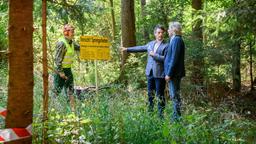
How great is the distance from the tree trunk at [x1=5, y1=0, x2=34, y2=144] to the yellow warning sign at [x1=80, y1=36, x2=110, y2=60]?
12.1ft

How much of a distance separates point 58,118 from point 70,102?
1.74 metres

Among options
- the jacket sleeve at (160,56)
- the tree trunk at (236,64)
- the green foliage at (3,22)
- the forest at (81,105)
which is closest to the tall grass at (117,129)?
the forest at (81,105)

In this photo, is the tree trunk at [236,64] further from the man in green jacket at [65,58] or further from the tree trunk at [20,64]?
the tree trunk at [20,64]

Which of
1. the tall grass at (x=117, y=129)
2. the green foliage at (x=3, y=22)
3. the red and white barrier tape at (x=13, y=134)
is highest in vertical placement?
the green foliage at (x=3, y=22)

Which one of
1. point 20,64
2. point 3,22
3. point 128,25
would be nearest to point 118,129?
point 20,64

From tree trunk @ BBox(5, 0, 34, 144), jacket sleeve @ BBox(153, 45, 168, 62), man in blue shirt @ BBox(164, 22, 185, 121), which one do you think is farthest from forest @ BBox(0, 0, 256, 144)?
jacket sleeve @ BBox(153, 45, 168, 62)

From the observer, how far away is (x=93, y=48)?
7855 millimetres

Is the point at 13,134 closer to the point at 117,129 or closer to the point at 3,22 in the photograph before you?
the point at 117,129

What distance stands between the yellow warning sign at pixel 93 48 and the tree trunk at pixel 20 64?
3.69 m

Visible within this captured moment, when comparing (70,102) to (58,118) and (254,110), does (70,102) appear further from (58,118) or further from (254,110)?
(254,110)

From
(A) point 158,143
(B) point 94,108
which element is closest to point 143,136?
(A) point 158,143

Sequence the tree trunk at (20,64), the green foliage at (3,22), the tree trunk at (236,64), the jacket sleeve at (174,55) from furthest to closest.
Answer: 1. the tree trunk at (236,64)
2. the jacket sleeve at (174,55)
3. the green foliage at (3,22)
4. the tree trunk at (20,64)

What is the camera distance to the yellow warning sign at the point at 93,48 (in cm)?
771

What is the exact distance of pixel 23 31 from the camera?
3.89m
